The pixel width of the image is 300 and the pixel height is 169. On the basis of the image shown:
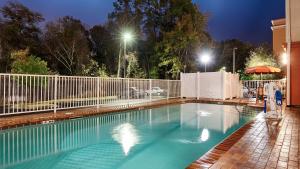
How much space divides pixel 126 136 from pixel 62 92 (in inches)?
137

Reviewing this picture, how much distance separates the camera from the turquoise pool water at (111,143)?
3.65 m

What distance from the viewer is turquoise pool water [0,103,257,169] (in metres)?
3.65

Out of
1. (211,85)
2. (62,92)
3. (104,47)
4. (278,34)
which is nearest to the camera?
(62,92)

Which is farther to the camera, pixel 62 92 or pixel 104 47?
pixel 104 47

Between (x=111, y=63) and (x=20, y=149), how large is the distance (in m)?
19.1

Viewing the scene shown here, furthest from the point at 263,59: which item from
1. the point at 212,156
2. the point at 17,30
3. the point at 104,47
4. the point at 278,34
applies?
the point at 17,30

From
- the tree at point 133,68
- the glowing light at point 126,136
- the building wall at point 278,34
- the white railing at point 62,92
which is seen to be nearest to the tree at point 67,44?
the tree at point 133,68

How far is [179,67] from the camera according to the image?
18016 mm

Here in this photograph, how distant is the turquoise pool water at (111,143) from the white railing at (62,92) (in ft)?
4.22

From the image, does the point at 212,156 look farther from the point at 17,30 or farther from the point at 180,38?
the point at 17,30

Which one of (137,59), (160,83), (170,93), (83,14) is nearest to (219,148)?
(160,83)

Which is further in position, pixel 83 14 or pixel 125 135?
pixel 83 14

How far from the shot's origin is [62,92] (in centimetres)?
761

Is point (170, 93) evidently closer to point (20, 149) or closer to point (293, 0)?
point (293, 0)
